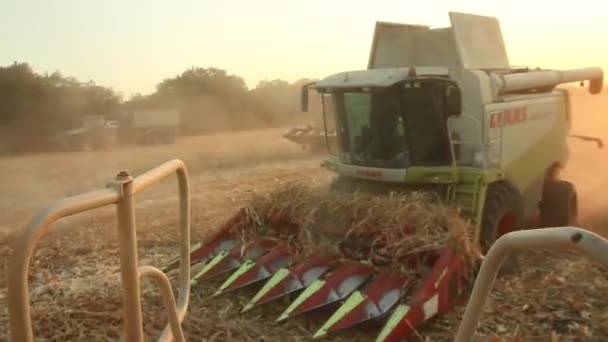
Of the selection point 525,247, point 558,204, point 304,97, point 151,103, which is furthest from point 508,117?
point 151,103

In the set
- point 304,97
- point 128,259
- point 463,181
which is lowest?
point 463,181

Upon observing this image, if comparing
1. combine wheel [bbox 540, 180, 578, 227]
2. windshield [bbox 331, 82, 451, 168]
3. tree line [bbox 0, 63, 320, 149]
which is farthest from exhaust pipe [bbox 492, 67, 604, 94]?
tree line [bbox 0, 63, 320, 149]

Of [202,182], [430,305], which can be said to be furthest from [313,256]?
[202,182]

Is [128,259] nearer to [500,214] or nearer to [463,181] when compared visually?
[463,181]

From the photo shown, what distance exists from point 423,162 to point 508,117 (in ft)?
3.85

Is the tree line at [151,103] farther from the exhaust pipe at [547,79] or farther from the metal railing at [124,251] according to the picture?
the metal railing at [124,251]

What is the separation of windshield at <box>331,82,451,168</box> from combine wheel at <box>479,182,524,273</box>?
0.61 metres

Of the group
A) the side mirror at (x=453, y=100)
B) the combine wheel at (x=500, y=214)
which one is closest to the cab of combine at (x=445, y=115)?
the side mirror at (x=453, y=100)

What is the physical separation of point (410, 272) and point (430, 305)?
1.50ft

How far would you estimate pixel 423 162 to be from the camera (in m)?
6.51

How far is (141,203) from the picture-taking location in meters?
12.1

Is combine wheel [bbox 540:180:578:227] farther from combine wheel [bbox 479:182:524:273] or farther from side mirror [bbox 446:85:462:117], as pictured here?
side mirror [bbox 446:85:462:117]

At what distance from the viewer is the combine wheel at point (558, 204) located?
7.88 m

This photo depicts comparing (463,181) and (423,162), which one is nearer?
(463,181)
